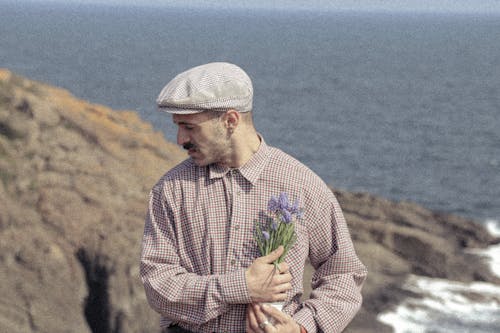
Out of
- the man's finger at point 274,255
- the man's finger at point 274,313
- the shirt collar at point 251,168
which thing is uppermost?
the shirt collar at point 251,168

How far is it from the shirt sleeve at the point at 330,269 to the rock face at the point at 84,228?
7.84 m

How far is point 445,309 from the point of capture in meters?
16.8

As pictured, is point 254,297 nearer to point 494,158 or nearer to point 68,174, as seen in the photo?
point 68,174

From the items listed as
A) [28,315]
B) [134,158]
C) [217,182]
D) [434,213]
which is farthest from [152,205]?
[434,213]

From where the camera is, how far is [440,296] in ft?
56.4

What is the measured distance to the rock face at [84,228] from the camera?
12.0m

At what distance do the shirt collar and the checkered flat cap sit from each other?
241 mm

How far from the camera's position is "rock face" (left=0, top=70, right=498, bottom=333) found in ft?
39.3

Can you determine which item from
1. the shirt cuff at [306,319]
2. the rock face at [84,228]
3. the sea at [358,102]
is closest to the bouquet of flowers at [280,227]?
the shirt cuff at [306,319]

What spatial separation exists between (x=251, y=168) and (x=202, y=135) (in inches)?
11.3

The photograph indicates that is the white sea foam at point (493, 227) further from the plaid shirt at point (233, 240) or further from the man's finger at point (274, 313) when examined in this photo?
the man's finger at point (274, 313)

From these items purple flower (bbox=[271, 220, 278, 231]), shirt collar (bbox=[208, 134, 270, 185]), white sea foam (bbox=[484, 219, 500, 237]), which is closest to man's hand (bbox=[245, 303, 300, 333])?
purple flower (bbox=[271, 220, 278, 231])

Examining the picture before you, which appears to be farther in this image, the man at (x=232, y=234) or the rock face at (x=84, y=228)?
the rock face at (x=84, y=228)

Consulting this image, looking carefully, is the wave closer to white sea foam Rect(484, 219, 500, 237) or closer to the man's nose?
white sea foam Rect(484, 219, 500, 237)
